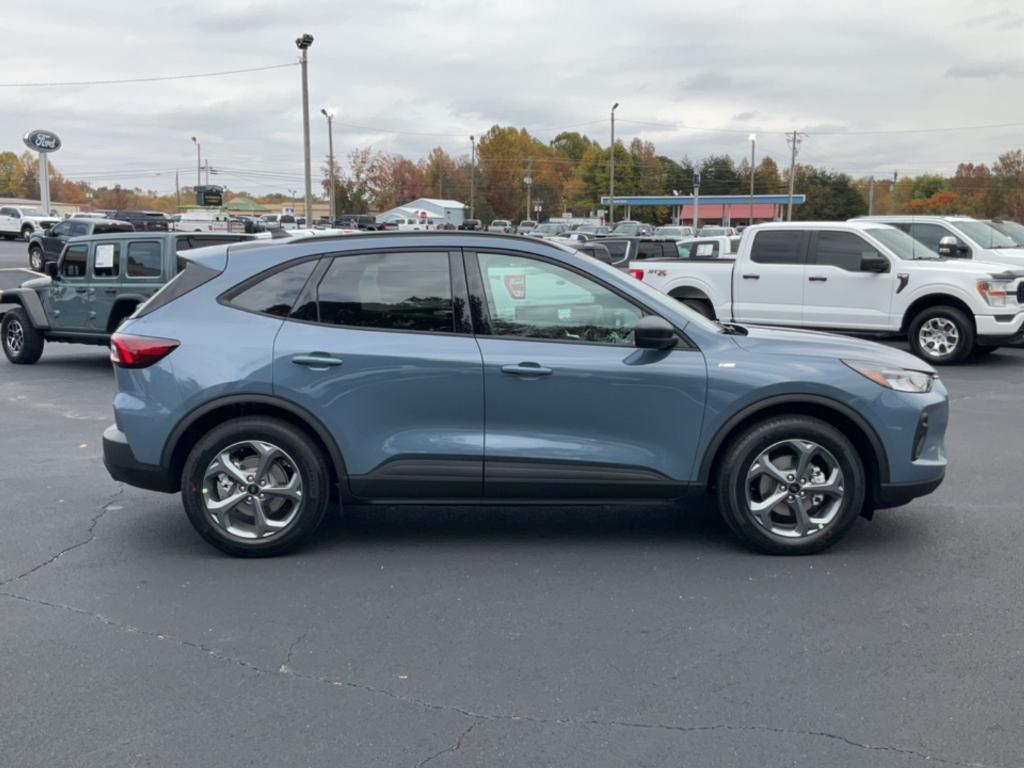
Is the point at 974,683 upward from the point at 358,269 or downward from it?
downward

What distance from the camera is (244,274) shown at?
555cm

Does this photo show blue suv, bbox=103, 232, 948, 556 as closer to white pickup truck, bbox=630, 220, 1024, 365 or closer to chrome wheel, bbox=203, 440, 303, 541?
chrome wheel, bbox=203, 440, 303, 541

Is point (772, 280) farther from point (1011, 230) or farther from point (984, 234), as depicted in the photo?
point (1011, 230)

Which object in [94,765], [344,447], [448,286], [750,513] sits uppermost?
[448,286]

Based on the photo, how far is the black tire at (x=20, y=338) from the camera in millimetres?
13422

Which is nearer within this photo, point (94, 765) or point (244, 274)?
point (94, 765)

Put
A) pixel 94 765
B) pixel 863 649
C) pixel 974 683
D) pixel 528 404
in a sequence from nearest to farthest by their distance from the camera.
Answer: pixel 94 765
pixel 974 683
pixel 863 649
pixel 528 404

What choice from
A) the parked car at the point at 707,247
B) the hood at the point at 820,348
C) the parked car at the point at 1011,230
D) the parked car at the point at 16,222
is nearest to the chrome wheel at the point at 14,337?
the parked car at the point at 707,247

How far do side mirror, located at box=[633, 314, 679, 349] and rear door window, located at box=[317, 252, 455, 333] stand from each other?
101 centimetres

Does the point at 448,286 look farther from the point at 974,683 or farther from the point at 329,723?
the point at 974,683

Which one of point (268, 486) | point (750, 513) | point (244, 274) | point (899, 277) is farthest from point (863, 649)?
point (899, 277)

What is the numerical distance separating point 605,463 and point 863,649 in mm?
1638

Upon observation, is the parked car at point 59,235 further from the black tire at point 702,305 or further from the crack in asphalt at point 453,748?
the crack in asphalt at point 453,748

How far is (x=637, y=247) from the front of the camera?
850 inches
